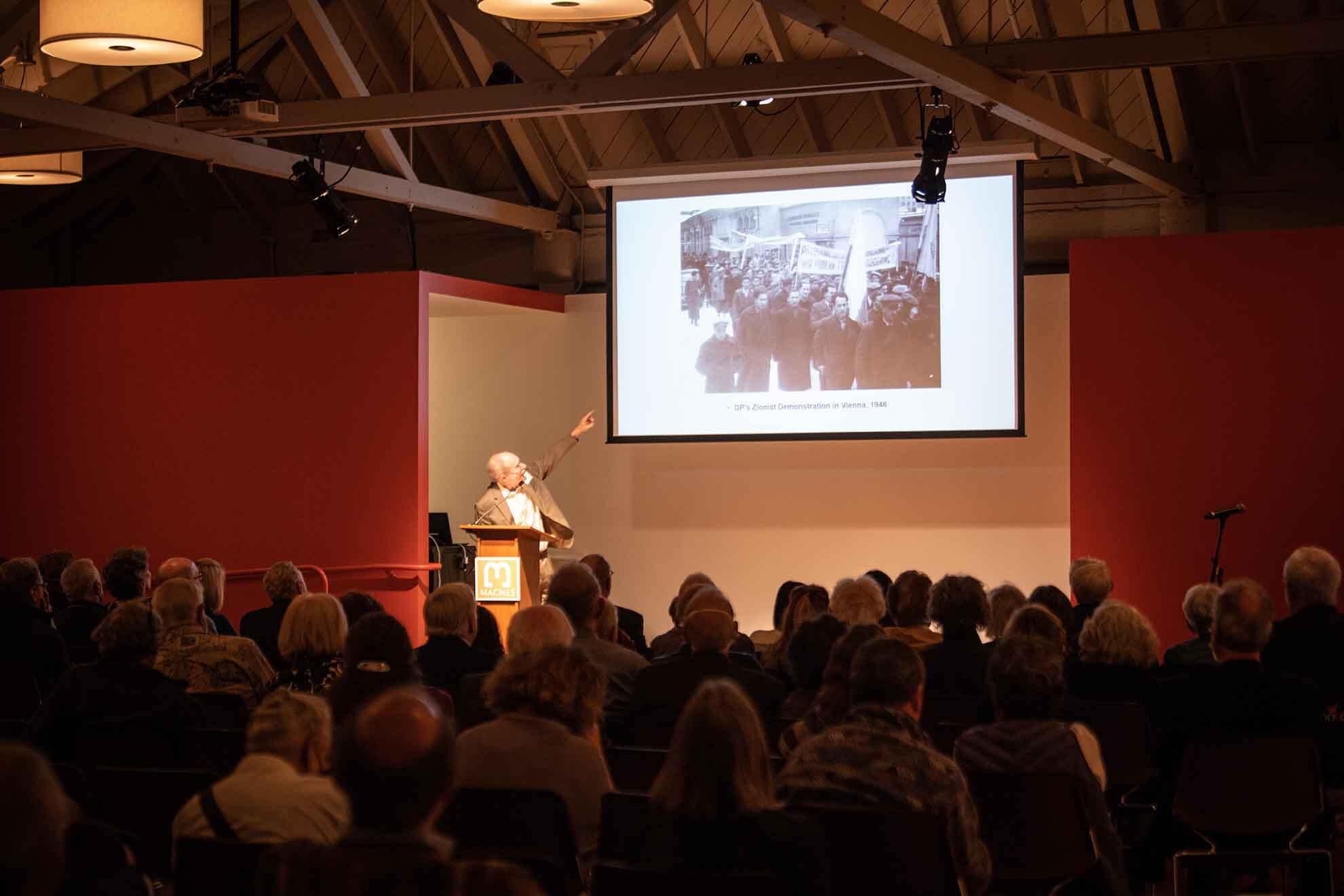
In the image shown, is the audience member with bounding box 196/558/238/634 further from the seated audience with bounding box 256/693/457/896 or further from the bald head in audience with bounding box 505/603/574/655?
the seated audience with bounding box 256/693/457/896

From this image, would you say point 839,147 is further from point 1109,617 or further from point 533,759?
point 533,759

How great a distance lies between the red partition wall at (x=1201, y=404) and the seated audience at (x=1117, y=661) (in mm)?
4979

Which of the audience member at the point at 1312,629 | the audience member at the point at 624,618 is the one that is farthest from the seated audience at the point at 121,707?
the audience member at the point at 1312,629

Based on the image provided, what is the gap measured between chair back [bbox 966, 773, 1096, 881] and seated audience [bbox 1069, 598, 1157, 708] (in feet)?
4.60

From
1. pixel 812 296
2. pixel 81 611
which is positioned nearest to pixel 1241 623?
pixel 81 611

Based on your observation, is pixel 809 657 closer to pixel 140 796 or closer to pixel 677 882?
pixel 140 796

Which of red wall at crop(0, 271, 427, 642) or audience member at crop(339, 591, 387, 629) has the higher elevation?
red wall at crop(0, 271, 427, 642)

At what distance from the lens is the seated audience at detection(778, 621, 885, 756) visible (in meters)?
3.69

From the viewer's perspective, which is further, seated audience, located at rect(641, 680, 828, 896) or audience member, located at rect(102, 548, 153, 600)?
audience member, located at rect(102, 548, 153, 600)

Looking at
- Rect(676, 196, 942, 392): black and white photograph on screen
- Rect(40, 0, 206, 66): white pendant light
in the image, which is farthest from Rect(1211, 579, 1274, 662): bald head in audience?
Rect(676, 196, 942, 392): black and white photograph on screen

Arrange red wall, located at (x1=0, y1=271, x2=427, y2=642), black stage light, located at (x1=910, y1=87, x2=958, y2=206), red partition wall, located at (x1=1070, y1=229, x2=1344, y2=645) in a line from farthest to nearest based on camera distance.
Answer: red wall, located at (x1=0, y1=271, x2=427, y2=642) < red partition wall, located at (x1=1070, y1=229, x2=1344, y2=645) < black stage light, located at (x1=910, y1=87, x2=958, y2=206)

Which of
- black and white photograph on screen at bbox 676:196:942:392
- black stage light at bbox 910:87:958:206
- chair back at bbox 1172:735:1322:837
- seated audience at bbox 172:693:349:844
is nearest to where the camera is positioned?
seated audience at bbox 172:693:349:844

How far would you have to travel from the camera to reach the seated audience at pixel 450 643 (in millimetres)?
5367

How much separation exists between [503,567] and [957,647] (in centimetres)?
443
